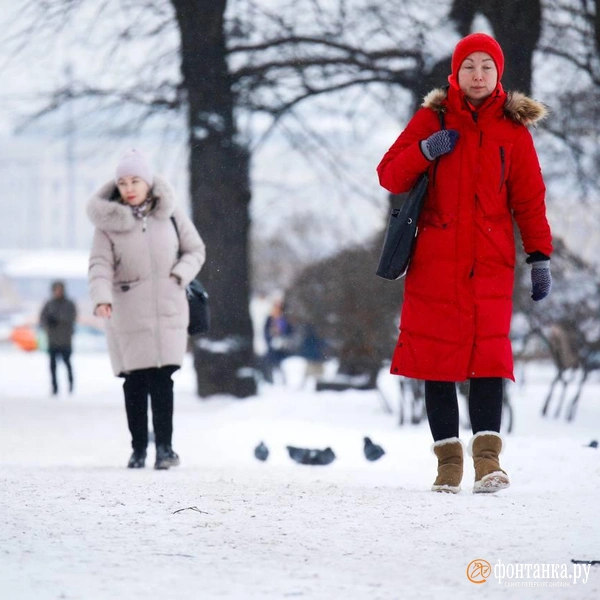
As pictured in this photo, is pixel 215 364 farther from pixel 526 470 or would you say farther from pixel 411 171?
pixel 411 171

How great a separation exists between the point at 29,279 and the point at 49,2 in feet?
125

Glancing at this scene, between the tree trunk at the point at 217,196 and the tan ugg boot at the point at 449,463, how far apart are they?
8236mm

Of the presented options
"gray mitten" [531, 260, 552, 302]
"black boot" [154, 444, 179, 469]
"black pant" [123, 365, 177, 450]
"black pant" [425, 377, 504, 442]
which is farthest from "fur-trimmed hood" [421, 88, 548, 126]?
"black boot" [154, 444, 179, 469]

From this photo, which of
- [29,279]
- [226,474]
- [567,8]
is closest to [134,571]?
[226,474]

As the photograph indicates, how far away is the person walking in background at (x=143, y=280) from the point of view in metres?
6.74

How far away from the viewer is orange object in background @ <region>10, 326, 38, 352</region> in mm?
34656

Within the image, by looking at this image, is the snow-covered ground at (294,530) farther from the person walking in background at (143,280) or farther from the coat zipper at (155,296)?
the coat zipper at (155,296)

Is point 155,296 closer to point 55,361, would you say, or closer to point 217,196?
point 217,196

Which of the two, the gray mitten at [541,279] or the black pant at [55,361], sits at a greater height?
the gray mitten at [541,279]

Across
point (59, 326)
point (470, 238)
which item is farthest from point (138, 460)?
point (59, 326)

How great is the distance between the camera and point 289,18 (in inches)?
499

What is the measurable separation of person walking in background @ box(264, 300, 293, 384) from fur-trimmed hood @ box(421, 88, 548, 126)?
15.3 m

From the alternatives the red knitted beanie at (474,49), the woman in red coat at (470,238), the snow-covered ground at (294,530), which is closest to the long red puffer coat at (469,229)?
the woman in red coat at (470,238)

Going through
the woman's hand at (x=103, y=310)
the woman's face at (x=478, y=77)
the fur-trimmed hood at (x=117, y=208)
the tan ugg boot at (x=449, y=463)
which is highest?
the woman's face at (x=478, y=77)
